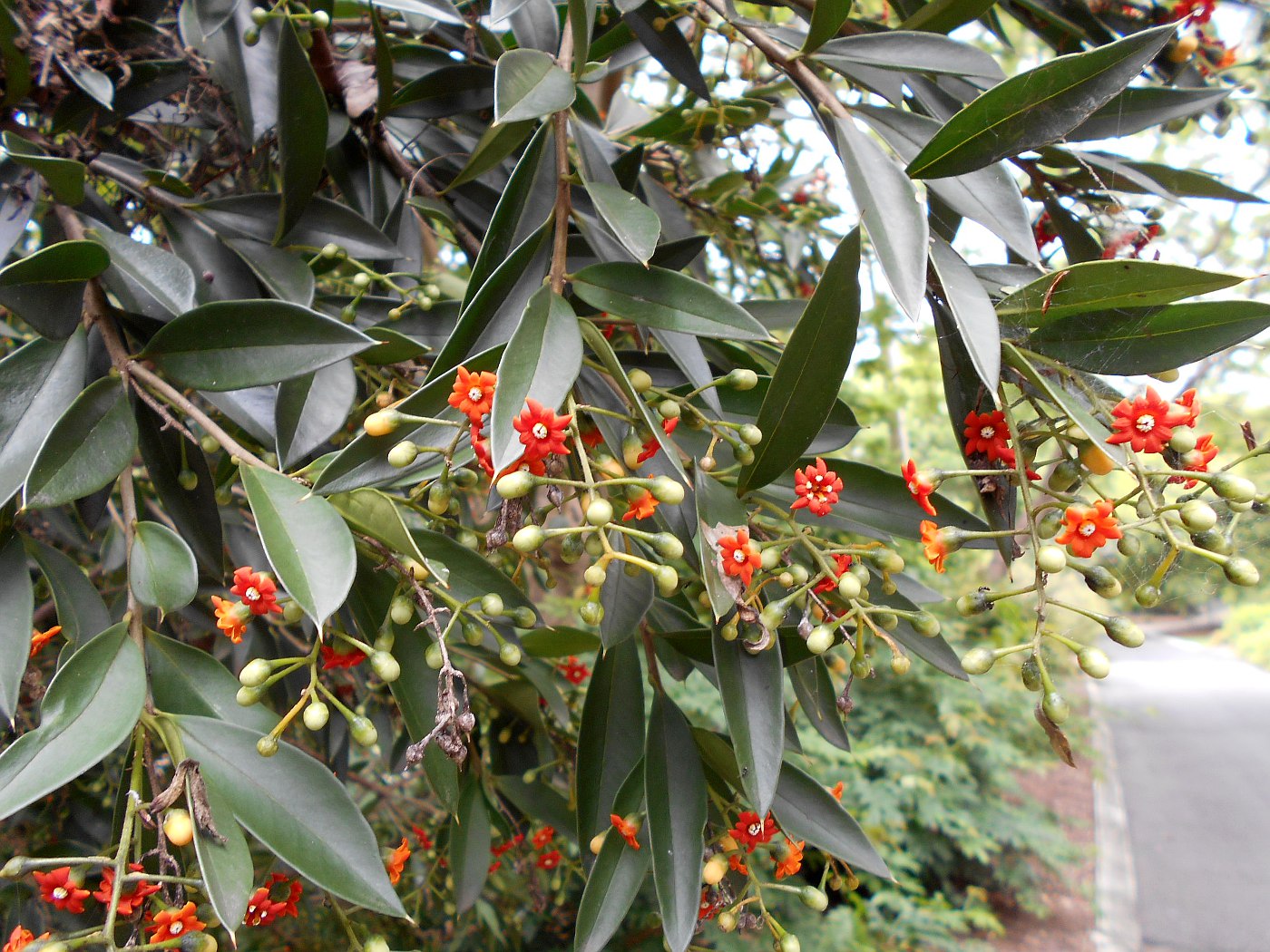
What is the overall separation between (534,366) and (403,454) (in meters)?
0.16

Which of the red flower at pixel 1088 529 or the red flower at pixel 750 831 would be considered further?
the red flower at pixel 750 831

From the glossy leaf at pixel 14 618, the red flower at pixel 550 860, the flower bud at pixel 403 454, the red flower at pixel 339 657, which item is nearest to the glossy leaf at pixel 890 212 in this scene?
the flower bud at pixel 403 454

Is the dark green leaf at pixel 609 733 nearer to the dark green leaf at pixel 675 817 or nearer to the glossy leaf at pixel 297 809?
the dark green leaf at pixel 675 817

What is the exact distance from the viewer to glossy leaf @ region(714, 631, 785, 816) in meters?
0.82

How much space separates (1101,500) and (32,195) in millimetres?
1421

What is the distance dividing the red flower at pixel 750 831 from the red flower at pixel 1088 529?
526 millimetres

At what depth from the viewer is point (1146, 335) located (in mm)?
792

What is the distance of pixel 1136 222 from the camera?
3.66 feet

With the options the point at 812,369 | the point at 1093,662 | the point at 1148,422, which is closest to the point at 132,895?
the point at 812,369

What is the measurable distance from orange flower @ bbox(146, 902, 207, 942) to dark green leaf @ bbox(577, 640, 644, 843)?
49 cm

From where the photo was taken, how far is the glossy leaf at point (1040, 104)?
2.43ft

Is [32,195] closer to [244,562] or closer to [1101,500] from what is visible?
[244,562]

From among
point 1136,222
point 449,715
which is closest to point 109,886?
point 449,715

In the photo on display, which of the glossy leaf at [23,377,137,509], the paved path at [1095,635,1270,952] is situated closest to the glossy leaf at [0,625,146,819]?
the glossy leaf at [23,377,137,509]
